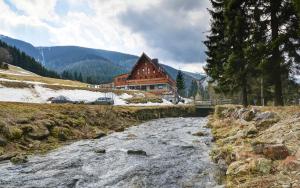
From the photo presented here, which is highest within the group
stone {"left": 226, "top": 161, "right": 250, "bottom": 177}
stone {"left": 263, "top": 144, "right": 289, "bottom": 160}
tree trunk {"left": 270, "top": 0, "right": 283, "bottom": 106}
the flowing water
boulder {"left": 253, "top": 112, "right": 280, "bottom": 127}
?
tree trunk {"left": 270, "top": 0, "right": 283, "bottom": 106}

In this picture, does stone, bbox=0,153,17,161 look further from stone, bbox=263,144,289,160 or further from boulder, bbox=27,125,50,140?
stone, bbox=263,144,289,160

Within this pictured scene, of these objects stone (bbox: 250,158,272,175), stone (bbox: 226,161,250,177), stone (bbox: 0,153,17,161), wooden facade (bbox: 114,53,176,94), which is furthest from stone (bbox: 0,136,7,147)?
wooden facade (bbox: 114,53,176,94)

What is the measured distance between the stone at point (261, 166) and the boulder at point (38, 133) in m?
14.9

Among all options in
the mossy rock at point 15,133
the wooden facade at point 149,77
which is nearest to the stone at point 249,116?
the mossy rock at point 15,133

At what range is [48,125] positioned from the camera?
79.8 ft

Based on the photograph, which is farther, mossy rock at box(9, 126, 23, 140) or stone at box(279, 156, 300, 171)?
mossy rock at box(9, 126, 23, 140)

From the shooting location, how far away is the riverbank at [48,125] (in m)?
19.9

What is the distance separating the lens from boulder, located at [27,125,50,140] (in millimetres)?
21620

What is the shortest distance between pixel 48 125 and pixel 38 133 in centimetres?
220

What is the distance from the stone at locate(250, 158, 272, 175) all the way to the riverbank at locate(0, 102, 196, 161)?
11411 mm

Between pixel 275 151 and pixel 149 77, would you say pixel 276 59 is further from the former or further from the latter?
pixel 149 77

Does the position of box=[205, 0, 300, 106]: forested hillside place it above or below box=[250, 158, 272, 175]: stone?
above

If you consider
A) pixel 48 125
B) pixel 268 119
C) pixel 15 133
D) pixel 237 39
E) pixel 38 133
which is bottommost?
pixel 38 133

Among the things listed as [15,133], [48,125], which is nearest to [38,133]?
[15,133]
